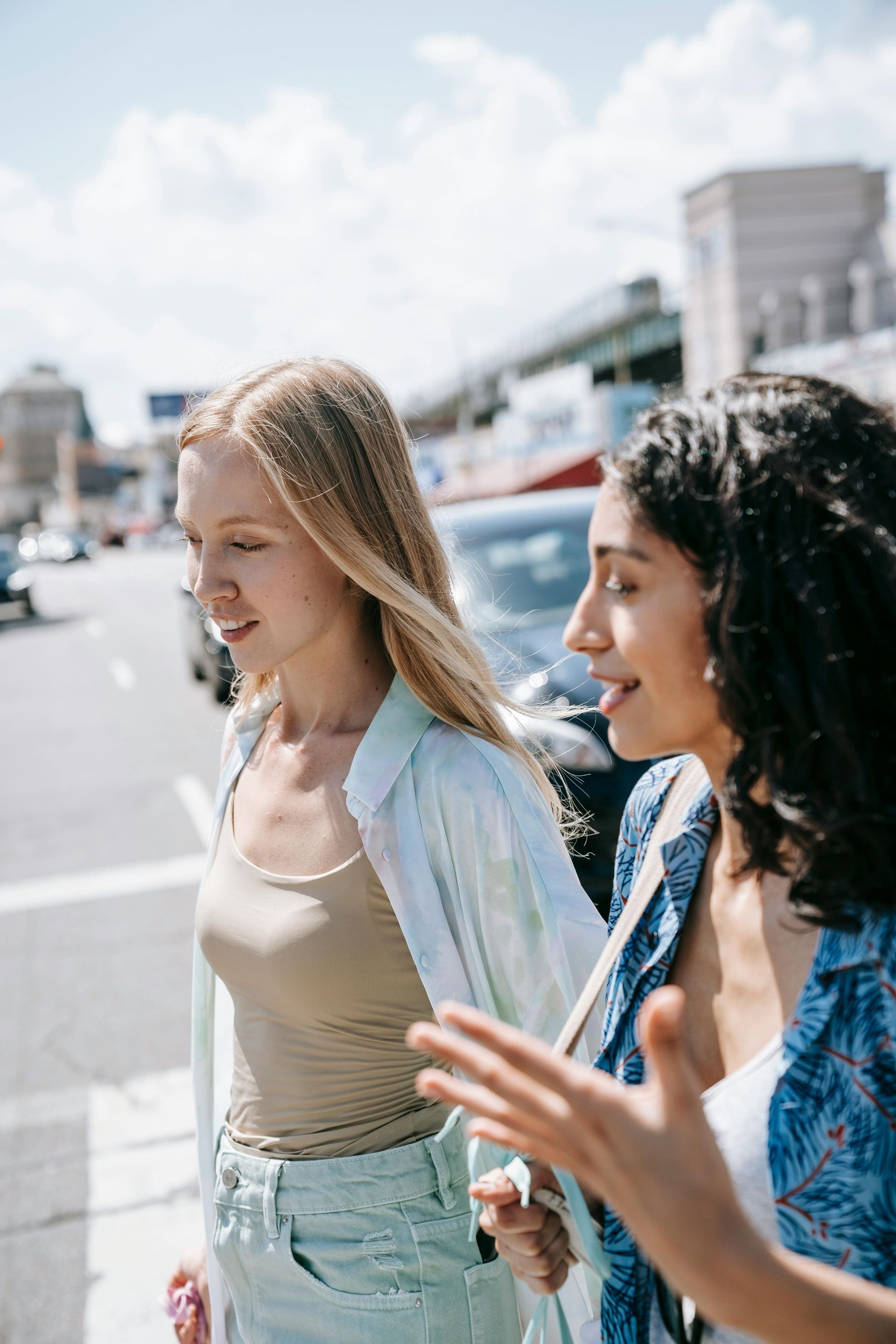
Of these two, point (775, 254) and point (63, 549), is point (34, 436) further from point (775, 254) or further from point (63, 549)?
point (775, 254)

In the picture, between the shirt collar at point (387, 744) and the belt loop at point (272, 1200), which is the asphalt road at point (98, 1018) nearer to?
the shirt collar at point (387, 744)

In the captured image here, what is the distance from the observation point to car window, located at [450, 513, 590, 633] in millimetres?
6215

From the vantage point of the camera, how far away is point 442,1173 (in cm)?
177

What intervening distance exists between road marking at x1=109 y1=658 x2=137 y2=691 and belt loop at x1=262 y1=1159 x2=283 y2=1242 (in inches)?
530

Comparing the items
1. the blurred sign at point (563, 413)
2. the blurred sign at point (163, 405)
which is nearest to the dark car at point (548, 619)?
the blurred sign at point (563, 413)

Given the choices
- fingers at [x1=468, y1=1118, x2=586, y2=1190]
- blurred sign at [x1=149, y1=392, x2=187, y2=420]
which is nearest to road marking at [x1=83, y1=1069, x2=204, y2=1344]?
fingers at [x1=468, y1=1118, x2=586, y2=1190]

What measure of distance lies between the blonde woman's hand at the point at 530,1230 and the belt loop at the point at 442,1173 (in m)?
0.40

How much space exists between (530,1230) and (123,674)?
15727mm

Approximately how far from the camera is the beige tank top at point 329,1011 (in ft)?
5.82

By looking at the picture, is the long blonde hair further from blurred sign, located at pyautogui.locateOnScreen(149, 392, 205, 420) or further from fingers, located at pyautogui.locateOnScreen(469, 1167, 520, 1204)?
blurred sign, located at pyautogui.locateOnScreen(149, 392, 205, 420)

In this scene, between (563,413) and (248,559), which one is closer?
(248,559)

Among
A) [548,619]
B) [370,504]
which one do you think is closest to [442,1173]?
[370,504]

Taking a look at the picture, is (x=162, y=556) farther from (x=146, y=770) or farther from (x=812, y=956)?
(x=812, y=956)

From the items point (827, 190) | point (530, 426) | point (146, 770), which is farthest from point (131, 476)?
point (146, 770)
